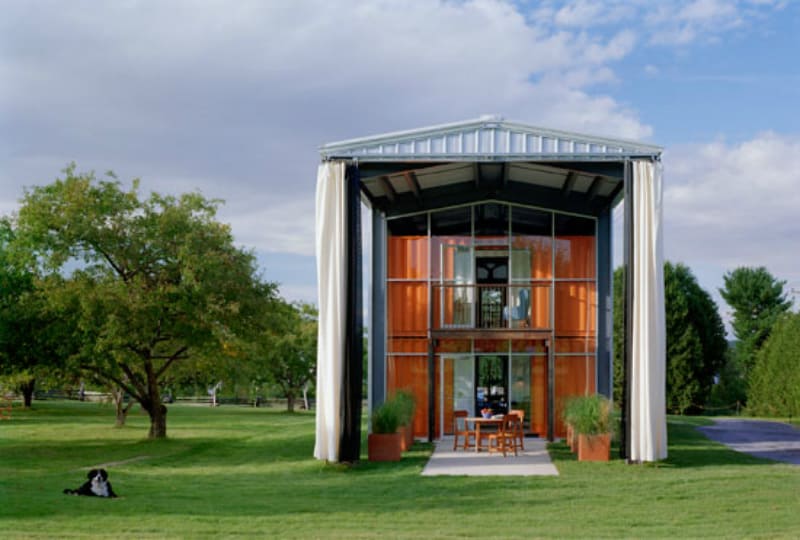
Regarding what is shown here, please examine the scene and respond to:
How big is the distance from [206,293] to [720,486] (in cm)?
1460

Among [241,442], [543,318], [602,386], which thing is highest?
[543,318]

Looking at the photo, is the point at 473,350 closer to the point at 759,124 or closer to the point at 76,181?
the point at 759,124

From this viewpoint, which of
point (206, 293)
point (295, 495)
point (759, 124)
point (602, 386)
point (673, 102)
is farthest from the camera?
point (206, 293)

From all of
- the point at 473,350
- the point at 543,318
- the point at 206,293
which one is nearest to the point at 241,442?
the point at 206,293

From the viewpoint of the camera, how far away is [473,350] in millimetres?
22688

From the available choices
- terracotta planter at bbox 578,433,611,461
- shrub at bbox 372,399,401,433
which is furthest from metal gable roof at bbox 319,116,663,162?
terracotta planter at bbox 578,433,611,461

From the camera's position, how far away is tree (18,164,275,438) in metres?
24.2

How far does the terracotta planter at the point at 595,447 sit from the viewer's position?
1717 centimetres

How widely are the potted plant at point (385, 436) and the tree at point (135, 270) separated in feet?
24.5

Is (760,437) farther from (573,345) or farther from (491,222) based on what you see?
(491,222)

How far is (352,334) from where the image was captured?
55.7ft

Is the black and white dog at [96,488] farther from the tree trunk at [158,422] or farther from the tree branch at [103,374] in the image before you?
the tree trunk at [158,422]

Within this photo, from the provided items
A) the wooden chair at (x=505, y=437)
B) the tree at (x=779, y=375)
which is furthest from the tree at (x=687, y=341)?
the wooden chair at (x=505, y=437)

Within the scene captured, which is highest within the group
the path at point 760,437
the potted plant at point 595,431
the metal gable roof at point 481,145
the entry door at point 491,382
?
the metal gable roof at point 481,145
